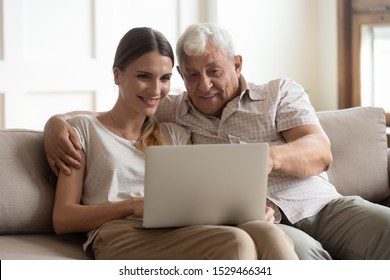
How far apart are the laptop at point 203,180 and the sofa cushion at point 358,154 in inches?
32.2

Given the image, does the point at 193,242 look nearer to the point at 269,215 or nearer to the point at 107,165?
the point at 269,215

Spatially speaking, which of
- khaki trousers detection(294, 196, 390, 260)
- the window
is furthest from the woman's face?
the window

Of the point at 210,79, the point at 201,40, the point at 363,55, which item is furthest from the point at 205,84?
the point at 363,55

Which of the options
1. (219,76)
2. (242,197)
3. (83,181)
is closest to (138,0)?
(219,76)

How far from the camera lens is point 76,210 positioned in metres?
2.06

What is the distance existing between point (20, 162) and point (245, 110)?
2.42 feet

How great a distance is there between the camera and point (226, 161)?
5.89ft

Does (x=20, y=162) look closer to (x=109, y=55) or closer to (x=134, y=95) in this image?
(x=134, y=95)

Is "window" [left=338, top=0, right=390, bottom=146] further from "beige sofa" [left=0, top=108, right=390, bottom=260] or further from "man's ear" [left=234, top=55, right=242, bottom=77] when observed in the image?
"man's ear" [left=234, top=55, right=242, bottom=77]

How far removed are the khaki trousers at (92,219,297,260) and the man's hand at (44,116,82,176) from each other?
0.22m

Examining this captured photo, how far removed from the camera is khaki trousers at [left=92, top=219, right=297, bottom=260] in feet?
5.79

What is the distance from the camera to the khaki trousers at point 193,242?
177 centimetres

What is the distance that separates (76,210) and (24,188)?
0.22 meters

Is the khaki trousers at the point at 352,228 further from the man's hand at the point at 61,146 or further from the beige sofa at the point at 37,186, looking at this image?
the man's hand at the point at 61,146
